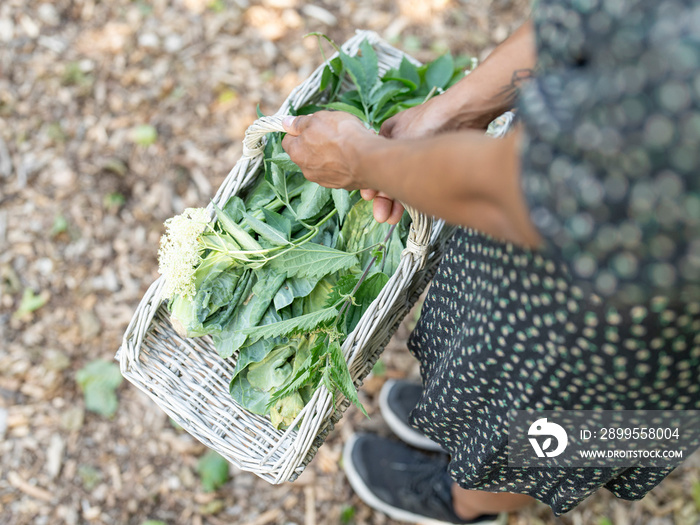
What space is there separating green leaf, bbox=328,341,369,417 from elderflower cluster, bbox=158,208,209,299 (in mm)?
316

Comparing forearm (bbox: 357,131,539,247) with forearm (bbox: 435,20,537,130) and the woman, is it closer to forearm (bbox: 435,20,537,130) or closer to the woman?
the woman

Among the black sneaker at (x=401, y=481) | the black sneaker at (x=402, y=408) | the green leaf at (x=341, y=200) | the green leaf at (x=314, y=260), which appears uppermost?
the green leaf at (x=341, y=200)

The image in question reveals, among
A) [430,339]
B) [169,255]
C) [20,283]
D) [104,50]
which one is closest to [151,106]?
[104,50]

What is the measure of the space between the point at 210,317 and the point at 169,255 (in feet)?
0.52

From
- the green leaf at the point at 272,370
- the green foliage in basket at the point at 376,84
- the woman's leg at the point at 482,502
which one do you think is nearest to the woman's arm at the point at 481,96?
the green foliage in basket at the point at 376,84

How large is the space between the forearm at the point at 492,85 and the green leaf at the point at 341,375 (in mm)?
A: 439

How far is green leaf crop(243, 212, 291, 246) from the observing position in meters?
1.07

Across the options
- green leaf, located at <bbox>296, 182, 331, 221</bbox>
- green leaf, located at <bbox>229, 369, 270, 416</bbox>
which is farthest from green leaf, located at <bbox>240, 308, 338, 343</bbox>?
green leaf, located at <bbox>296, 182, 331, 221</bbox>

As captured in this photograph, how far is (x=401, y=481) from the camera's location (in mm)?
1628

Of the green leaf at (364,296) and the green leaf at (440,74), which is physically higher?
the green leaf at (440,74)

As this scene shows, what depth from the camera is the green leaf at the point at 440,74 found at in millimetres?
1252

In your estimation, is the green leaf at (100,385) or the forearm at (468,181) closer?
the forearm at (468,181)

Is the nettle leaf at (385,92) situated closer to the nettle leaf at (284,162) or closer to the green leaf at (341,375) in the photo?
the nettle leaf at (284,162)

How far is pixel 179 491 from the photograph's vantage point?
1.66 meters
